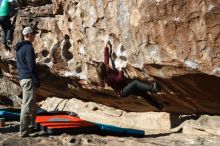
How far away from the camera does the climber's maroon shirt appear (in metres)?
9.78

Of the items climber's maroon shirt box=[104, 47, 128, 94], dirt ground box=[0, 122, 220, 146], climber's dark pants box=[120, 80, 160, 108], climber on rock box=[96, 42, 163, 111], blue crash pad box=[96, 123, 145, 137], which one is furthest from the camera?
climber's maroon shirt box=[104, 47, 128, 94]

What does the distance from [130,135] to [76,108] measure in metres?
4.43

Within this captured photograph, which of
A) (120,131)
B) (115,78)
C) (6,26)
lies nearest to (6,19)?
(6,26)

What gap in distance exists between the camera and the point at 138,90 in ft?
31.3

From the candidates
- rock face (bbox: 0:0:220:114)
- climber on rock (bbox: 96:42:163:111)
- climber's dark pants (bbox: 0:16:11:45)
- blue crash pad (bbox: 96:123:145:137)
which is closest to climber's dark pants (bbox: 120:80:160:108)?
climber on rock (bbox: 96:42:163:111)

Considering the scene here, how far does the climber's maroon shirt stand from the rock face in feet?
0.78

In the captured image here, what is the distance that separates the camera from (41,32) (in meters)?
12.7

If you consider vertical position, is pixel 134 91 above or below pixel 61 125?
above

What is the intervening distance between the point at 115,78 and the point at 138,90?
2.03 feet

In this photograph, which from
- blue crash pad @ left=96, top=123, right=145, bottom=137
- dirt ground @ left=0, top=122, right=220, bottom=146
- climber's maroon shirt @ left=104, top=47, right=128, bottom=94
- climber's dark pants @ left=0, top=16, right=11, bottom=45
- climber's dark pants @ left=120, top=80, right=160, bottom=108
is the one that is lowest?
dirt ground @ left=0, top=122, right=220, bottom=146

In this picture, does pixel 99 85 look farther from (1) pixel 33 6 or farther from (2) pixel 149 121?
(1) pixel 33 6

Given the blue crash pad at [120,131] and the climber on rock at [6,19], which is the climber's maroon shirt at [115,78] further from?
the climber on rock at [6,19]

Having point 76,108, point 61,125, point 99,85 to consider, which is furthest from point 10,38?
point 61,125

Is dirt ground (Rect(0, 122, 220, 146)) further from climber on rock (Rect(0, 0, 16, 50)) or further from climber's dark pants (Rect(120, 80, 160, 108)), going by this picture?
climber on rock (Rect(0, 0, 16, 50))
